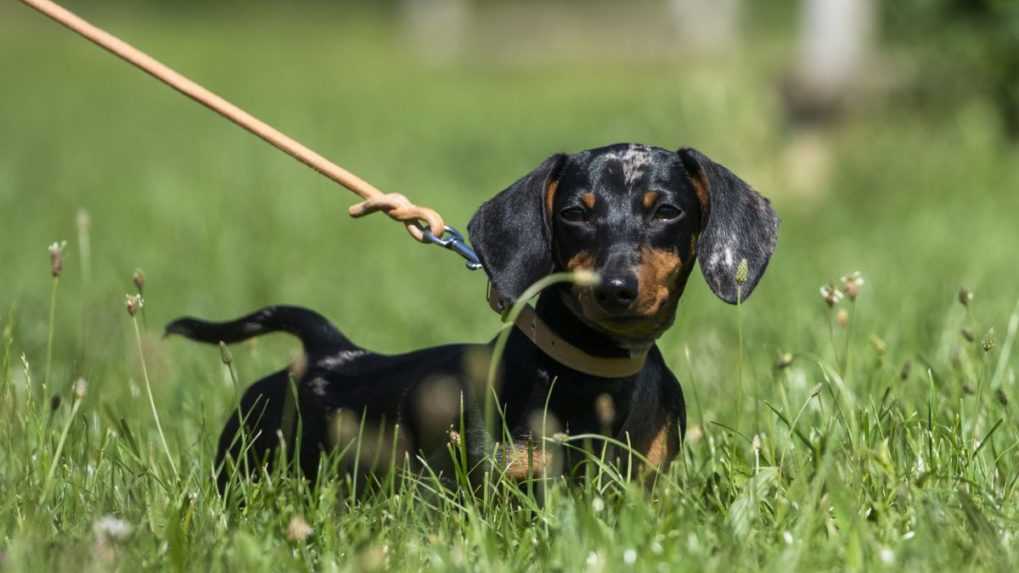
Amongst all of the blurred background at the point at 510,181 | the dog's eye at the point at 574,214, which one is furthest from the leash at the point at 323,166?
the blurred background at the point at 510,181

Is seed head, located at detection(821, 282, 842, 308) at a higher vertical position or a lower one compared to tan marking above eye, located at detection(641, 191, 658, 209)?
lower

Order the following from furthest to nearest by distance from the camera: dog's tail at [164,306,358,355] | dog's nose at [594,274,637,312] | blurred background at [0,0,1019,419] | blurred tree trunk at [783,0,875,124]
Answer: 1. blurred tree trunk at [783,0,875,124]
2. blurred background at [0,0,1019,419]
3. dog's tail at [164,306,358,355]
4. dog's nose at [594,274,637,312]

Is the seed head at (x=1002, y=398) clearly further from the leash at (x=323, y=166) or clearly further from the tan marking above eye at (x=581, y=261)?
the leash at (x=323, y=166)

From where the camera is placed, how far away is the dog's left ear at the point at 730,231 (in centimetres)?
307

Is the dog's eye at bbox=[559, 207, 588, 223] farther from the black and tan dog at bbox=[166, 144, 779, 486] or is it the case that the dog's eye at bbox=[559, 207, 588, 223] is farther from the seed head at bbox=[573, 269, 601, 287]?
the seed head at bbox=[573, 269, 601, 287]

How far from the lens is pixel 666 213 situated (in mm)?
3092

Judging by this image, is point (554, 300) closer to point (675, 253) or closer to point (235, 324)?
point (675, 253)

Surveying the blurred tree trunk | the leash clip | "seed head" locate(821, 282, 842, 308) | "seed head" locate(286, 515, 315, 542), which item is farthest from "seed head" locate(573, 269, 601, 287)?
the blurred tree trunk

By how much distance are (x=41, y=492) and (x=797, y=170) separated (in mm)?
6752

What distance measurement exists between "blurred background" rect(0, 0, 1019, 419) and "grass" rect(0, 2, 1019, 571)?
0.03 m

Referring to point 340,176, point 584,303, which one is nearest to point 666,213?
point 584,303

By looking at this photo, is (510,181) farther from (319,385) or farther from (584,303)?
(584,303)

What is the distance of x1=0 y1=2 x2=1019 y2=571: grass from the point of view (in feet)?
8.79

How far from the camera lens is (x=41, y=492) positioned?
2.90m
